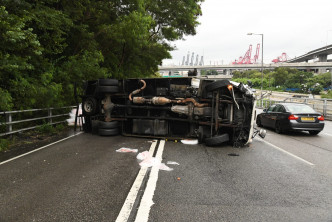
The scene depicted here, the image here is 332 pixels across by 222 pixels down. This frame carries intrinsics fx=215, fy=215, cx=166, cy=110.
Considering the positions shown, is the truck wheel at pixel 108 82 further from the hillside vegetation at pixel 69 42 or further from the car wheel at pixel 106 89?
the hillside vegetation at pixel 69 42

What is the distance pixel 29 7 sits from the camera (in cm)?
748

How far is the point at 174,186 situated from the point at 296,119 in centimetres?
827

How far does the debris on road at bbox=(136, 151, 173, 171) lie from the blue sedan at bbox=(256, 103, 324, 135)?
732cm

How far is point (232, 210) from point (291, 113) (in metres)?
8.44

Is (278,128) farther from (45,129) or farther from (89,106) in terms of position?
(45,129)

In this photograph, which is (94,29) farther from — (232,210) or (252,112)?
(232,210)

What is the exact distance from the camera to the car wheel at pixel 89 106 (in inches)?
355

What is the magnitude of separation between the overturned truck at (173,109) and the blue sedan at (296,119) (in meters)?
3.62

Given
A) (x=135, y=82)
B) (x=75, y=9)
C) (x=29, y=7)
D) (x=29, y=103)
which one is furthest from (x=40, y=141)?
(x=75, y=9)

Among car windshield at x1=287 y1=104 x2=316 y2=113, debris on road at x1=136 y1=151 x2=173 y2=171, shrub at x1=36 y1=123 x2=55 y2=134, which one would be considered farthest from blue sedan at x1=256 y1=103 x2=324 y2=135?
shrub at x1=36 y1=123 x2=55 y2=134

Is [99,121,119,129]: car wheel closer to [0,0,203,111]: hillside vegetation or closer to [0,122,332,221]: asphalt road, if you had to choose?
[0,122,332,221]: asphalt road

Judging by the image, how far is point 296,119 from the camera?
9.70 meters

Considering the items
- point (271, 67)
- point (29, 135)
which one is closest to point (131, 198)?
point (29, 135)

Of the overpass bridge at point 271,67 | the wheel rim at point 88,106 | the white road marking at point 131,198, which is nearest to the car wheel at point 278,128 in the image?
the white road marking at point 131,198
